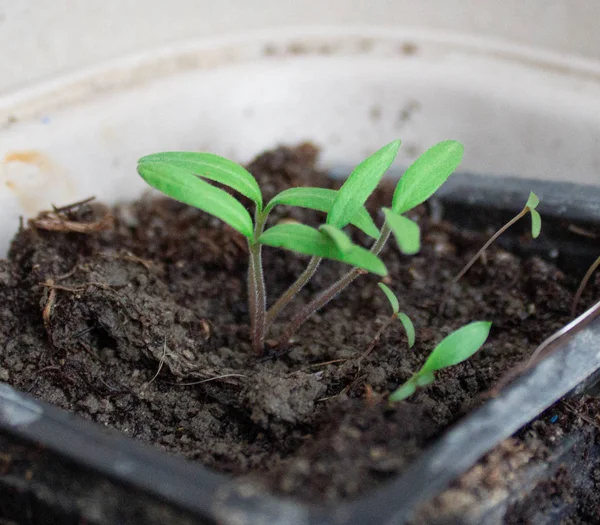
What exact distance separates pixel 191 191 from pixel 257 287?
0.62 ft

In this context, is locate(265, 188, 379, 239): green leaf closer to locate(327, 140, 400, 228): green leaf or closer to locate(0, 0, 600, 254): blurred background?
locate(327, 140, 400, 228): green leaf

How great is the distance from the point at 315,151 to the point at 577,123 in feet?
1.72

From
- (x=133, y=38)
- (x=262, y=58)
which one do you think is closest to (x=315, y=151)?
(x=262, y=58)

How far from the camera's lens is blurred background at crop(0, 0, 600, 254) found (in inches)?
48.3

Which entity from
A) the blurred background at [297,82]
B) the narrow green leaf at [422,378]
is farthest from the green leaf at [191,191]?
the blurred background at [297,82]

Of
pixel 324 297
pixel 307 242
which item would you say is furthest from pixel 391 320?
pixel 307 242

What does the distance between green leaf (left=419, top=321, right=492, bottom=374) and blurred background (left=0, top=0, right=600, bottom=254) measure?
2.46 feet

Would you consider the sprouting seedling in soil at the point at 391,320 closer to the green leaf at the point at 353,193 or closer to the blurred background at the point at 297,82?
the green leaf at the point at 353,193

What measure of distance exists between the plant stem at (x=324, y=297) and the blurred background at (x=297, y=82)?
1.69 feet

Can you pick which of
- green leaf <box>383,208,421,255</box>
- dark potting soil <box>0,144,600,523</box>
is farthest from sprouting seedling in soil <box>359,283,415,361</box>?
green leaf <box>383,208,421,255</box>

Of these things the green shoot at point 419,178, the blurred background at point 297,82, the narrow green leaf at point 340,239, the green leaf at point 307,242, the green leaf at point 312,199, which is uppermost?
the blurred background at point 297,82

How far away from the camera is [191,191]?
72 cm

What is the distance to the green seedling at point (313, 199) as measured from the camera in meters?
0.71

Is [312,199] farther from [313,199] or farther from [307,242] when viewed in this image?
[307,242]
